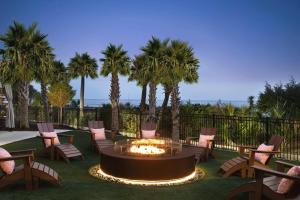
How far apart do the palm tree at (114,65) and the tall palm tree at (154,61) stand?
260 centimetres

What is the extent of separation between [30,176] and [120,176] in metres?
2.06

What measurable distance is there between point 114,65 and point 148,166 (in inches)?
502

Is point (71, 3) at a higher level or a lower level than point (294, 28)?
higher

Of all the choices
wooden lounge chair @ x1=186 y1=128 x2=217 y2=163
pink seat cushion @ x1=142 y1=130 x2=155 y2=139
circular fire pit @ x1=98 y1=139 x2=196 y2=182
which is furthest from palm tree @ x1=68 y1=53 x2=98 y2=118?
circular fire pit @ x1=98 y1=139 x2=196 y2=182

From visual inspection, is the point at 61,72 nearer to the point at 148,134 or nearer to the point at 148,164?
the point at 148,134

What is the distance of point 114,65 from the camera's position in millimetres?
19562

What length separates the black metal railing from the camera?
12.4m

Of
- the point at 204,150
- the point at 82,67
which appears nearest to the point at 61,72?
the point at 82,67

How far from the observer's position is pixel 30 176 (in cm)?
661

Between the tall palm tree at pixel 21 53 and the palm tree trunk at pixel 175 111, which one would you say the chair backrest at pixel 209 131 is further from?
the tall palm tree at pixel 21 53

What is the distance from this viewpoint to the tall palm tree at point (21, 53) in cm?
1680

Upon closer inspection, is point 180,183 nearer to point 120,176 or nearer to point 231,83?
point 120,176

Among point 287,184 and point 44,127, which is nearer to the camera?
point 287,184

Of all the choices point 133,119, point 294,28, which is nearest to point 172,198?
point 133,119
